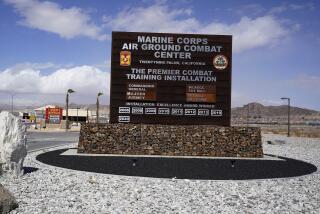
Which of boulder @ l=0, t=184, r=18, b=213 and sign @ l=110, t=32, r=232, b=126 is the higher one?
sign @ l=110, t=32, r=232, b=126

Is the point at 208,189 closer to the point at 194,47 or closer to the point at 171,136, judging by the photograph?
the point at 171,136

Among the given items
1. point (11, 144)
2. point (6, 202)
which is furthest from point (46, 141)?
point (6, 202)

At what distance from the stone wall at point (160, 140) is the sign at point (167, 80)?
50 cm

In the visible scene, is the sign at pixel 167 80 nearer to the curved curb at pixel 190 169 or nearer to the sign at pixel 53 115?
the curved curb at pixel 190 169

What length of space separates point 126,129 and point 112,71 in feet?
9.86

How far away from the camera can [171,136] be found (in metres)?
20.8

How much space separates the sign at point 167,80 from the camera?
21.1 m

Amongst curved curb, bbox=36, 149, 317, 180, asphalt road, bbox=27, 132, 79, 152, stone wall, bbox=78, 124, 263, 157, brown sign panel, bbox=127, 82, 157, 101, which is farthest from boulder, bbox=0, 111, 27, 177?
asphalt road, bbox=27, 132, 79, 152

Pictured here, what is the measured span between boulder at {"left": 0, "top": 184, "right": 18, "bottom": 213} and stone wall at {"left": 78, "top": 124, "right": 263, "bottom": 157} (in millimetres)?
12441

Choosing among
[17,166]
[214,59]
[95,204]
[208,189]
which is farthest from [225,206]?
[214,59]

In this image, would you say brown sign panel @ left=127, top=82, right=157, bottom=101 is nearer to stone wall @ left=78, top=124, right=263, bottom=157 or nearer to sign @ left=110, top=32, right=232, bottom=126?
sign @ left=110, top=32, right=232, bottom=126

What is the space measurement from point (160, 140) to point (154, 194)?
1072 cm

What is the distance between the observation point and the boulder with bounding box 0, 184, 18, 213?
799 cm

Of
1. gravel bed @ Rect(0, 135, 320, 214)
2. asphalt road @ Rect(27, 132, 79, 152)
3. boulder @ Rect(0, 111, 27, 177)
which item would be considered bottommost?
asphalt road @ Rect(27, 132, 79, 152)
